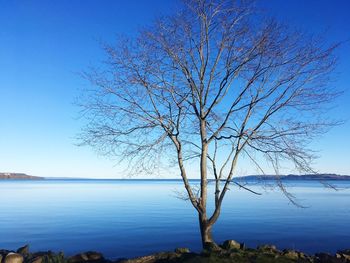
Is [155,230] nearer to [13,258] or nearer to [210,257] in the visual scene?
[13,258]

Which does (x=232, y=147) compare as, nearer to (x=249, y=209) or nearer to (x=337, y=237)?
(x=337, y=237)

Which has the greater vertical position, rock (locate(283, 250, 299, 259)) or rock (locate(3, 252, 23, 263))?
rock (locate(283, 250, 299, 259))

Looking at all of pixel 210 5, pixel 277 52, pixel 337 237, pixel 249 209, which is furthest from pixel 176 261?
pixel 249 209

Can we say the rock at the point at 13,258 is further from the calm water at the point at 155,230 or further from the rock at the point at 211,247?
the calm water at the point at 155,230

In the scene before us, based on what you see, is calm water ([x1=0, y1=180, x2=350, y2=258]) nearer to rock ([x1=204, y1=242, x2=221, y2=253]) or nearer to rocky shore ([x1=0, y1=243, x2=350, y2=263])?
rocky shore ([x1=0, y1=243, x2=350, y2=263])

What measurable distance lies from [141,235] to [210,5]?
704 inches

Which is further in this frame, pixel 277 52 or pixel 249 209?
pixel 249 209

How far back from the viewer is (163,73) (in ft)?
44.9

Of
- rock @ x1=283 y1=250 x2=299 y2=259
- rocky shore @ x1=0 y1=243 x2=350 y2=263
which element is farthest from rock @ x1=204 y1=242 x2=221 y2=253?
rock @ x1=283 y1=250 x2=299 y2=259

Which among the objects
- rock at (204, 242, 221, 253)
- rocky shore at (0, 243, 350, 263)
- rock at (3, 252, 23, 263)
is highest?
rock at (204, 242, 221, 253)

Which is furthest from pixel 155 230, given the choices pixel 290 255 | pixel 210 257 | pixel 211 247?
pixel 210 257

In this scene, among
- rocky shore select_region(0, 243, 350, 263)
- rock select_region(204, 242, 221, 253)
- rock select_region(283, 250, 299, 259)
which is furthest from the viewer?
rock select_region(283, 250, 299, 259)

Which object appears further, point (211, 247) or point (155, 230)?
point (155, 230)

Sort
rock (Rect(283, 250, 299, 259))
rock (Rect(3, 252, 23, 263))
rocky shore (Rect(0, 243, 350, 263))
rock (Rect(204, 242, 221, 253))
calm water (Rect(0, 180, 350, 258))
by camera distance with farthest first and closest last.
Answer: calm water (Rect(0, 180, 350, 258)) < rock (Rect(3, 252, 23, 263)) < rock (Rect(283, 250, 299, 259)) < rock (Rect(204, 242, 221, 253)) < rocky shore (Rect(0, 243, 350, 263))
